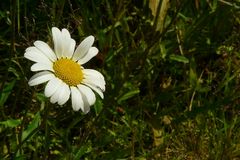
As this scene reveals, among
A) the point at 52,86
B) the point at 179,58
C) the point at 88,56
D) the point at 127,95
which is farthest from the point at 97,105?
the point at 52,86

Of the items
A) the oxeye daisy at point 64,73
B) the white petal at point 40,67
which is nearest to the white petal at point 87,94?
the oxeye daisy at point 64,73

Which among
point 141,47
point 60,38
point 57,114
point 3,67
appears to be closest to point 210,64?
point 141,47

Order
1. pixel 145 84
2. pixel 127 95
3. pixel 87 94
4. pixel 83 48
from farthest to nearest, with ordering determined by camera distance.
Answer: pixel 145 84, pixel 127 95, pixel 83 48, pixel 87 94

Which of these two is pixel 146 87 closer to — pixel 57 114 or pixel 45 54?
pixel 57 114

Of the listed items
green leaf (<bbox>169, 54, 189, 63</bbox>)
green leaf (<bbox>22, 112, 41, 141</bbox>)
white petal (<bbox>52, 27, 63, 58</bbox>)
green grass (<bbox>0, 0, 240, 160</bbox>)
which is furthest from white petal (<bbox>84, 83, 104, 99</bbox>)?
green leaf (<bbox>169, 54, 189, 63</bbox>)

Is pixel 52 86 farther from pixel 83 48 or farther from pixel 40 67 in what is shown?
pixel 83 48

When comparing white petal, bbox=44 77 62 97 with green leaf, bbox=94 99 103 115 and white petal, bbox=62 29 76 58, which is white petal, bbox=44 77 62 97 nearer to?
white petal, bbox=62 29 76 58
